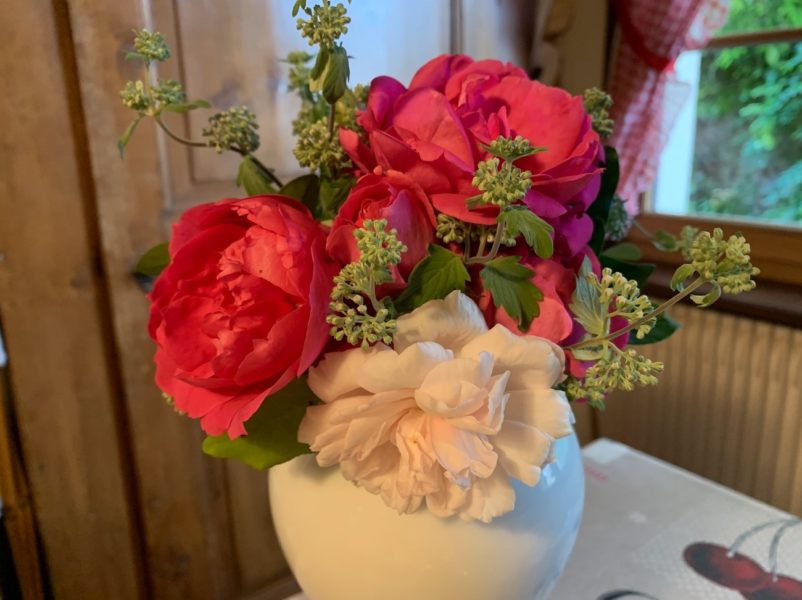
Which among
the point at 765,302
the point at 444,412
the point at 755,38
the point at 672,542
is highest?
the point at 755,38

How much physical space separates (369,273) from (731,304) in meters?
1.01

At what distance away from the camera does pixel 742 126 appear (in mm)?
1428

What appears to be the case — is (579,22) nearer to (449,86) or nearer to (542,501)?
(449,86)

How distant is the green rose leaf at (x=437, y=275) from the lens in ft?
1.50

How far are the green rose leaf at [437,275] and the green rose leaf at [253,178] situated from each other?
0.63ft

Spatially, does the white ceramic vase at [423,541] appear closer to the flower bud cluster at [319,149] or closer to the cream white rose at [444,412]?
the cream white rose at [444,412]

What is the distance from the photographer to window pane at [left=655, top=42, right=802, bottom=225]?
4.41 ft

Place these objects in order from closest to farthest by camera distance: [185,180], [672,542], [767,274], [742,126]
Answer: [672,542], [185,180], [767,274], [742,126]

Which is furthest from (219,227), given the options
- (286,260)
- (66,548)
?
(66,548)

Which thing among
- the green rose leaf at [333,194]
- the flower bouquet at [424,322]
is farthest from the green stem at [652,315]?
the green rose leaf at [333,194]

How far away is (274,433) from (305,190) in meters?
0.20

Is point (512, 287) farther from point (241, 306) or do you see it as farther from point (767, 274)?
point (767, 274)

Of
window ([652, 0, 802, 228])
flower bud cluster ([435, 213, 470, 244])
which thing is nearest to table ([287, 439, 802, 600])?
flower bud cluster ([435, 213, 470, 244])

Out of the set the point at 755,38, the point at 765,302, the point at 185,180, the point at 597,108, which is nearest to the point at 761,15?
the point at 755,38
